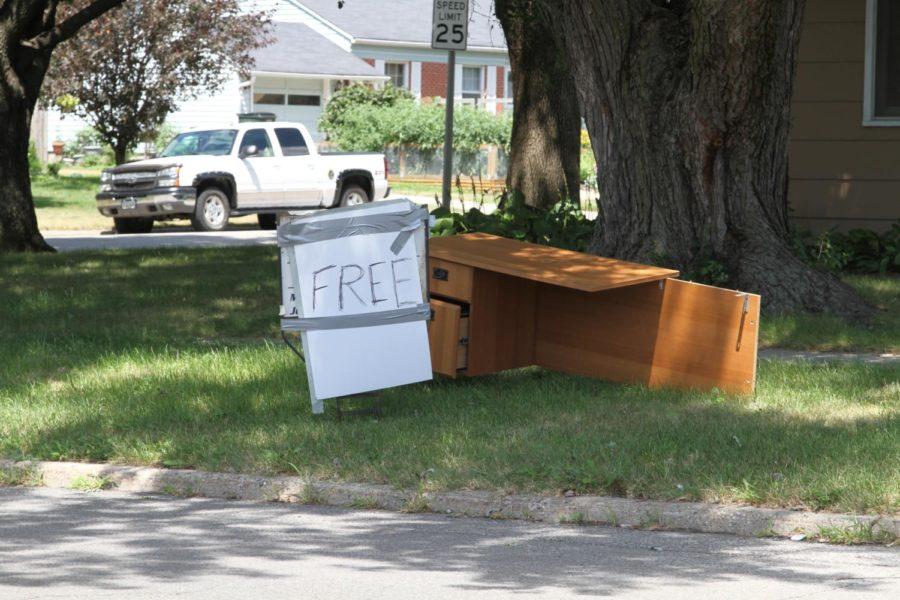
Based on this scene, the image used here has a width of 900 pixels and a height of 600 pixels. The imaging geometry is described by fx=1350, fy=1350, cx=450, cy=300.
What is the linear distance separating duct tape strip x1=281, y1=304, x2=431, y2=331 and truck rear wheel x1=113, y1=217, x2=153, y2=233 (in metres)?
15.7

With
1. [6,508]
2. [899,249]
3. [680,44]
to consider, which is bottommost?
[6,508]

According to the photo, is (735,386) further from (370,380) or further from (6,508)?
(6,508)

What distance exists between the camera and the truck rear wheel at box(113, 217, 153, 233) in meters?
23.0

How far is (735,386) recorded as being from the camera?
8.61m

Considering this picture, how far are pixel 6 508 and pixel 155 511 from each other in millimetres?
767

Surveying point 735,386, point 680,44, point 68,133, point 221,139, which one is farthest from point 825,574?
point 68,133

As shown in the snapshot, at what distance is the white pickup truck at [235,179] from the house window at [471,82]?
21.9m

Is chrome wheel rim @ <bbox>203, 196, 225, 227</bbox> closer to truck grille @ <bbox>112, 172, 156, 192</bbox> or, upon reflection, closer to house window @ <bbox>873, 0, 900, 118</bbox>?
truck grille @ <bbox>112, 172, 156, 192</bbox>

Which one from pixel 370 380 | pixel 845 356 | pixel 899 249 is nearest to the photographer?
pixel 370 380

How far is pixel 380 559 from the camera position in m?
5.90

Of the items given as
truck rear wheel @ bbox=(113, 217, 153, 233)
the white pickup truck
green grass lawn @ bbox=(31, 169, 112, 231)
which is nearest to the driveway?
truck rear wheel @ bbox=(113, 217, 153, 233)

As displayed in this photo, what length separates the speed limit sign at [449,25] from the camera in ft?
45.9

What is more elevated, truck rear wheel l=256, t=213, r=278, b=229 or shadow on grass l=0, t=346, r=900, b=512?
truck rear wheel l=256, t=213, r=278, b=229

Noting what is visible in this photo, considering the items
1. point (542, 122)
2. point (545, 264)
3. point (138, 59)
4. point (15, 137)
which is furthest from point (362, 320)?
point (138, 59)
